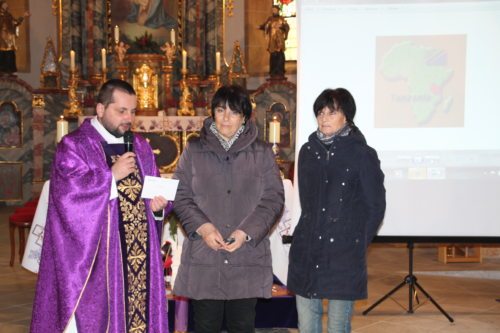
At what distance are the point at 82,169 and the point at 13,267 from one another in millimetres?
4489

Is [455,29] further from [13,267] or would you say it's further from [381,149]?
[13,267]

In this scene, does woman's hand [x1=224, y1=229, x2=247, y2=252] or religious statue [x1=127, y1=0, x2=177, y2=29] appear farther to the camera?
religious statue [x1=127, y1=0, x2=177, y2=29]

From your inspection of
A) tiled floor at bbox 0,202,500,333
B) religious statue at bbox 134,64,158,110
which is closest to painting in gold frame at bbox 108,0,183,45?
religious statue at bbox 134,64,158,110

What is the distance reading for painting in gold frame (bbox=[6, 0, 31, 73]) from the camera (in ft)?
45.7

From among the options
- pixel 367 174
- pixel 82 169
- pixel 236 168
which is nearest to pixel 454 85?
pixel 367 174

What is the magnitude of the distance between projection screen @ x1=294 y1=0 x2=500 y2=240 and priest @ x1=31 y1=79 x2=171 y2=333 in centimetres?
157

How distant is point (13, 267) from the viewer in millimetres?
7488

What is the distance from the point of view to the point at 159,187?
134 inches

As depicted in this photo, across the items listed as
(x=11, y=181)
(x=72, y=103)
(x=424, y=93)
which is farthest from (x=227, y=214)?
(x=11, y=181)

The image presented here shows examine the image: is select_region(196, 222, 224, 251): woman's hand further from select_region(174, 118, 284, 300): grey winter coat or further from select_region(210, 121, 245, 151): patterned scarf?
select_region(210, 121, 245, 151): patterned scarf

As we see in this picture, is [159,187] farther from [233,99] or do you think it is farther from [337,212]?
[337,212]

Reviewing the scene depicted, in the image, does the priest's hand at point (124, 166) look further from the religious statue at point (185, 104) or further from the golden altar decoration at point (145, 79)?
the religious statue at point (185, 104)

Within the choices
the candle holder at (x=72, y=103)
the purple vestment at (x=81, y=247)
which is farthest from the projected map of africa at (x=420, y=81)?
the candle holder at (x=72, y=103)

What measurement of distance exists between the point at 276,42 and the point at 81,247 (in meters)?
10.3
